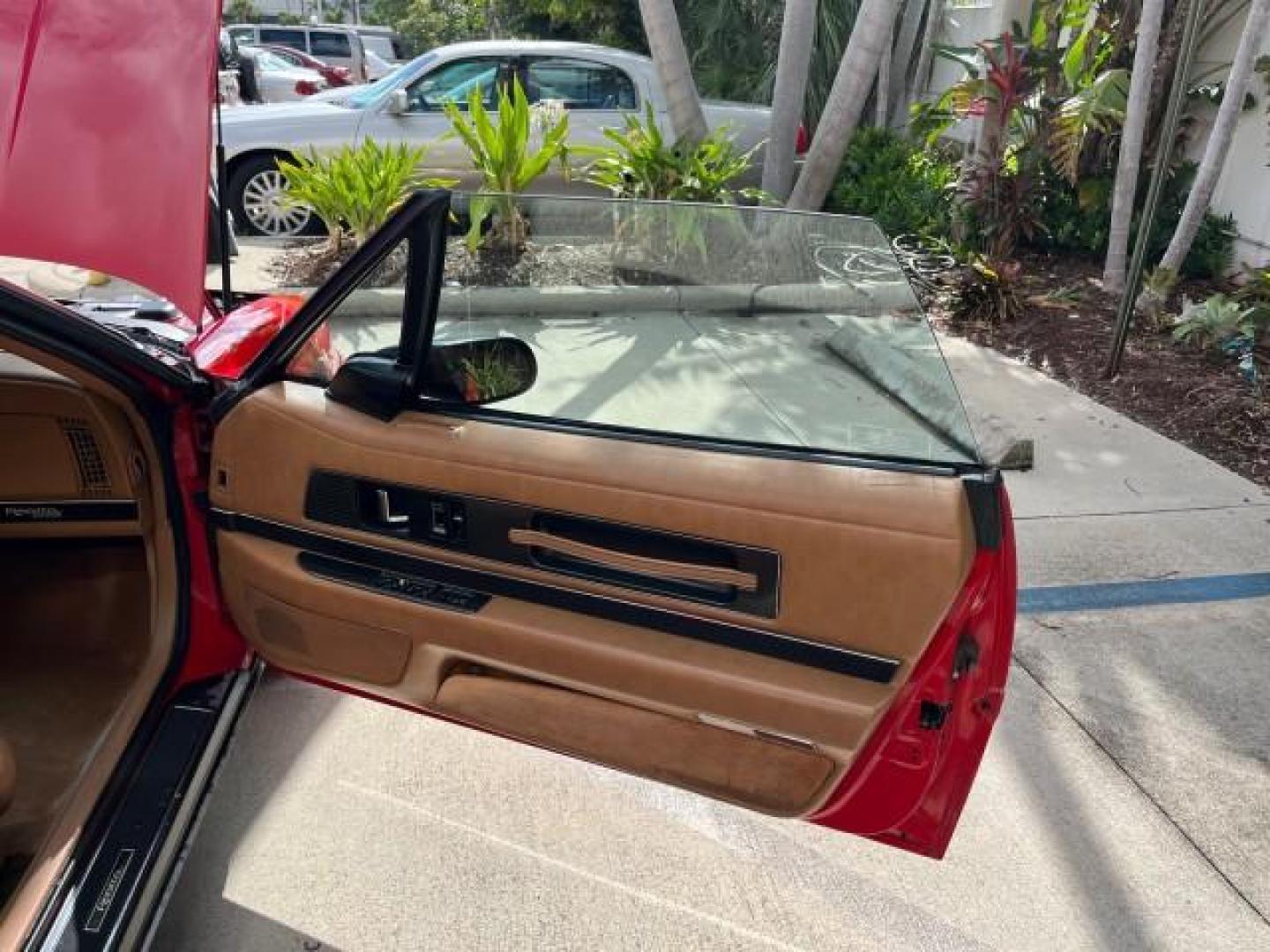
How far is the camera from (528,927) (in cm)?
218

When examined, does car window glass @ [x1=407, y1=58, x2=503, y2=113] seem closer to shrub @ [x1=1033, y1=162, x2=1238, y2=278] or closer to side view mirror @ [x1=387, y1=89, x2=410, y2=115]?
side view mirror @ [x1=387, y1=89, x2=410, y2=115]

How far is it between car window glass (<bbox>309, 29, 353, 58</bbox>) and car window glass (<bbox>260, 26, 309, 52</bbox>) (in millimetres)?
226

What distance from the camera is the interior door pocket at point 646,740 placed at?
1804mm

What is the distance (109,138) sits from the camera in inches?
81.7

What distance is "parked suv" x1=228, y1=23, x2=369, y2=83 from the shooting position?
2147 centimetres

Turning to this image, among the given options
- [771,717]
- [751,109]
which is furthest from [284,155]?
[771,717]

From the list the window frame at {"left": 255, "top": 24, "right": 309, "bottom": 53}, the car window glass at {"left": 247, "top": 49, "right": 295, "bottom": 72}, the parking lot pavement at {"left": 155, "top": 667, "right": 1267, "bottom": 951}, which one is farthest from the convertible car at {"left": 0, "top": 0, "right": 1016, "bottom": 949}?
the window frame at {"left": 255, "top": 24, "right": 309, "bottom": 53}

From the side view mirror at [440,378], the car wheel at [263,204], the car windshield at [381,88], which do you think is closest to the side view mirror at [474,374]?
the side view mirror at [440,378]

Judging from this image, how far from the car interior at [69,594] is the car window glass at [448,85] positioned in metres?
5.91

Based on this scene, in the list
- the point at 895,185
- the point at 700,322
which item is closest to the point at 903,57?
the point at 895,185

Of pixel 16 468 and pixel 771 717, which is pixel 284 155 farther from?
pixel 771 717

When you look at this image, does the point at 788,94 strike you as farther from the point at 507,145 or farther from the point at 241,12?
the point at 241,12

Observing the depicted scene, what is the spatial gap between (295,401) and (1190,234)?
6.17 metres

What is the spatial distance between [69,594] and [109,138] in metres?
1.36
